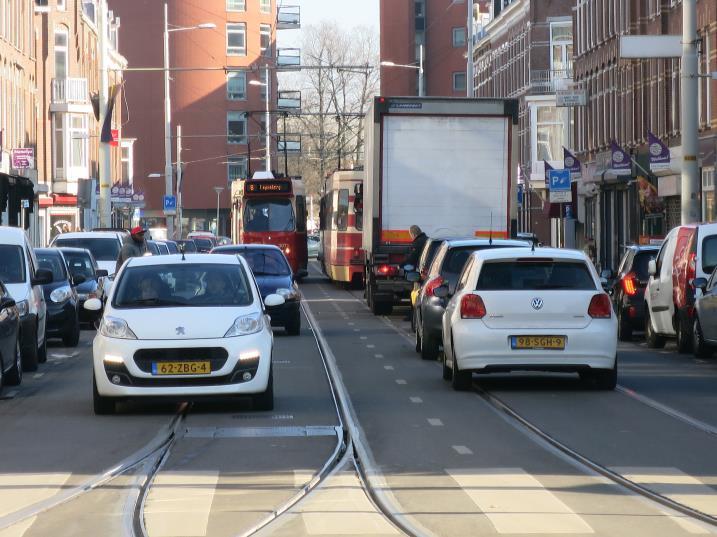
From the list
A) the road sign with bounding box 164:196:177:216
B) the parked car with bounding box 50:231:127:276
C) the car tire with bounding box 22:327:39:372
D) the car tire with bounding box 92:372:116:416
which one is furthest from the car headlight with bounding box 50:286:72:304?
the road sign with bounding box 164:196:177:216

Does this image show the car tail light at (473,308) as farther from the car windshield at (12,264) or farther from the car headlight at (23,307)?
the car windshield at (12,264)

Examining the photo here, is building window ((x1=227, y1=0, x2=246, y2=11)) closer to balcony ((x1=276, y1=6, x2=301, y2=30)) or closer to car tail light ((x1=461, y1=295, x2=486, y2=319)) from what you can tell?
balcony ((x1=276, y1=6, x2=301, y2=30))

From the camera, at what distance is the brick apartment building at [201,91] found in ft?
358

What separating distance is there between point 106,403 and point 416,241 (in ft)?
47.6

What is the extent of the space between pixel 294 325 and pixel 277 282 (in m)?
0.75

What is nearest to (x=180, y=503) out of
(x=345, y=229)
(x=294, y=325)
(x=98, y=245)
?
(x=294, y=325)

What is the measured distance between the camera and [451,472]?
11.2m

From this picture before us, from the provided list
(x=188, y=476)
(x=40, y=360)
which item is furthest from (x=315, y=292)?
(x=188, y=476)

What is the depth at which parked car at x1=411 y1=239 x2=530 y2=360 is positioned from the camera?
22.1m

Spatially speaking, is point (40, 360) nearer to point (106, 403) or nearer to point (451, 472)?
point (106, 403)

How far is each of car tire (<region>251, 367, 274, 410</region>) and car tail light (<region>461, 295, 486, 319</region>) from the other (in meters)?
2.71

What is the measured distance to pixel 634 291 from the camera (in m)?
27.4

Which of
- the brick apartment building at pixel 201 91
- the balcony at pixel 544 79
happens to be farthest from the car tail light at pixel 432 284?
the brick apartment building at pixel 201 91

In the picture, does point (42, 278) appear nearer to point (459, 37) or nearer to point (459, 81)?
point (459, 81)
